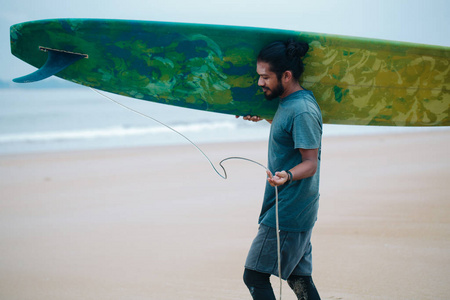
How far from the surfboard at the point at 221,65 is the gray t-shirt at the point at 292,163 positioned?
0.79 metres

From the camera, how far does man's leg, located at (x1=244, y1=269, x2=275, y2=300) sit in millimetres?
2107

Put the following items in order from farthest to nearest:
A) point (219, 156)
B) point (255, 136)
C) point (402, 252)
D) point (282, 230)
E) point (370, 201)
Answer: point (255, 136) → point (219, 156) → point (370, 201) → point (402, 252) → point (282, 230)

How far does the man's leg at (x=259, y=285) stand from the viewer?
2107mm

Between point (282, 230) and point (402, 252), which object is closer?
point (282, 230)

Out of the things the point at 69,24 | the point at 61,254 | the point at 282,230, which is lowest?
the point at 61,254

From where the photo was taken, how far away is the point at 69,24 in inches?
109

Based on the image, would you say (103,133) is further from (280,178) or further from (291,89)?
(280,178)

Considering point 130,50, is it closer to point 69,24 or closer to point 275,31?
point 69,24

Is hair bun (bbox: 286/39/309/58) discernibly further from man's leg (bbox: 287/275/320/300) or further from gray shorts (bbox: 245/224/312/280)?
man's leg (bbox: 287/275/320/300)

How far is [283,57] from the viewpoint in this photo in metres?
2.15

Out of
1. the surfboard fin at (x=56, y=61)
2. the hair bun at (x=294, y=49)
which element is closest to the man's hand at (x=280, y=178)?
the hair bun at (x=294, y=49)

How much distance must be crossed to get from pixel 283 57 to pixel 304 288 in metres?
1.09

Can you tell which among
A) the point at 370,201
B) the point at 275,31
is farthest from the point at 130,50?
the point at 370,201

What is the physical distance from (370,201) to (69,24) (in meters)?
3.91
